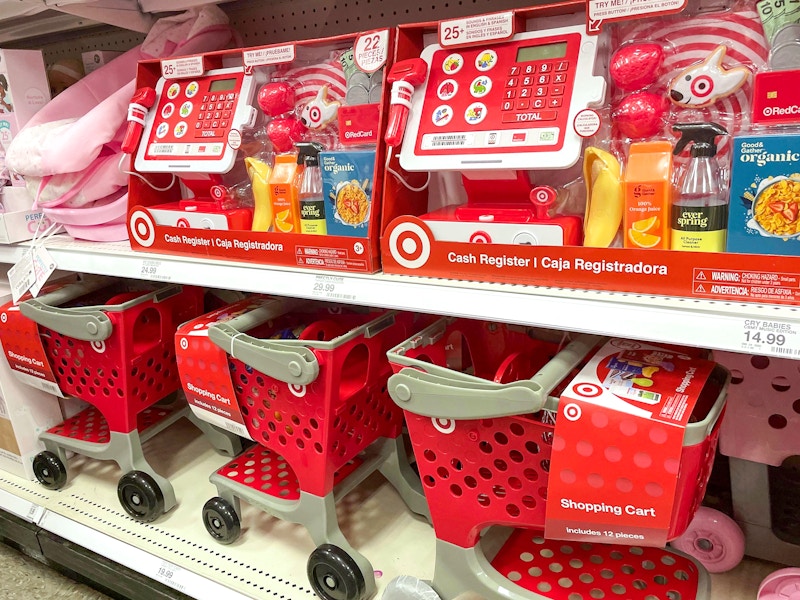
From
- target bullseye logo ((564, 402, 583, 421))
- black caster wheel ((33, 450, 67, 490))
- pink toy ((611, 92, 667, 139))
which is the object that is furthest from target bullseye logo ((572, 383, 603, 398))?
black caster wheel ((33, 450, 67, 490))

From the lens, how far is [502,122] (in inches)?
34.6

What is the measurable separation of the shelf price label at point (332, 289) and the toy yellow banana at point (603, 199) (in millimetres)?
367


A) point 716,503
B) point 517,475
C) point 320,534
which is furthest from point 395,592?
point 716,503

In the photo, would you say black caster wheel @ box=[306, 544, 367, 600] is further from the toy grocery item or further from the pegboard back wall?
the pegboard back wall

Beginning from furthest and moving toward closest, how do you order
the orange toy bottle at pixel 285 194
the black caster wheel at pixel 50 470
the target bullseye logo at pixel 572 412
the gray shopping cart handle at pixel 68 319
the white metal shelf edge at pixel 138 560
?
the black caster wheel at pixel 50 470 < the gray shopping cart handle at pixel 68 319 < the white metal shelf edge at pixel 138 560 < the orange toy bottle at pixel 285 194 < the target bullseye logo at pixel 572 412

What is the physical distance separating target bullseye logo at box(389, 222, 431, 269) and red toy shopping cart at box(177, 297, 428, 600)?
185mm

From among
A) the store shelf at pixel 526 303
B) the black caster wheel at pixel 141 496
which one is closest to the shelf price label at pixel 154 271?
the store shelf at pixel 526 303

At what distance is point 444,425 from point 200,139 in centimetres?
74

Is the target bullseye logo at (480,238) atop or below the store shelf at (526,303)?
atop

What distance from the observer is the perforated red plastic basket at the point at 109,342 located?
1.34 m

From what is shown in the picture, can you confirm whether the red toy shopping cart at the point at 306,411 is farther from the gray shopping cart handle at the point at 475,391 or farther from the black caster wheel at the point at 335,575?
the gray shopping cart handle at the point at 475,391

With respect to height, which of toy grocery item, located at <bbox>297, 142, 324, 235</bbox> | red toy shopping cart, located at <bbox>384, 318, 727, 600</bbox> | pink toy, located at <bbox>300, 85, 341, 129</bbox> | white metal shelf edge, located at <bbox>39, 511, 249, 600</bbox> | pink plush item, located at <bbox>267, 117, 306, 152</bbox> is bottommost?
white metal shelf edge, located at <bbox>39, 511, 249, 600</bbox>

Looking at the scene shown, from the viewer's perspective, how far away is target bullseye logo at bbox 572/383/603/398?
30.7 inches

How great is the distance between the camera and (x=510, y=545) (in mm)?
1078
